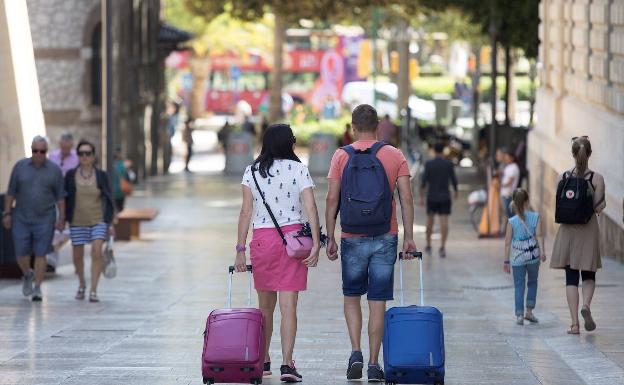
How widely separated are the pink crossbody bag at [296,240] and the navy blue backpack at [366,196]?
0.86 feet

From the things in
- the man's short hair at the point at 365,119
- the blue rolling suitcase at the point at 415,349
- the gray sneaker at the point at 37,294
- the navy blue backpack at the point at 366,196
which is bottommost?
the gray sneaker at the point at 37,294

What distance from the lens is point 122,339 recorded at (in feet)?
44.5

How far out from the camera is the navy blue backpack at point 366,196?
35.0 feet

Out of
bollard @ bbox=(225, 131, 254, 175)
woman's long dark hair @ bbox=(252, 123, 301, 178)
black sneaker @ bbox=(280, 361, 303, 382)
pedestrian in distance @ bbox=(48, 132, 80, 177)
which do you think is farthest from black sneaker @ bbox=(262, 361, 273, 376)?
bollard @ bbox=(225, 131, 254, 175)

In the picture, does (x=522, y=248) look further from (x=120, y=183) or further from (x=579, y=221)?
(x=120, y=183)

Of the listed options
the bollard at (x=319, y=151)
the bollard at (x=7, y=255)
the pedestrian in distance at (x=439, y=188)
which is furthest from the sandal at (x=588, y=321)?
the bollard at (x=319, y=151)

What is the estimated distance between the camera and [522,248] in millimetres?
14430

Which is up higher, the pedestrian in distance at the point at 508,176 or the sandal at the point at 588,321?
the sandal at the point at 588,321

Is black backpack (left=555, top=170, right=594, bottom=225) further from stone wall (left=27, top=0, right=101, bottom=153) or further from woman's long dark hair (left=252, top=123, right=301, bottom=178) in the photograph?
stone wall (left=27, top=0, right=101, bottom=153)

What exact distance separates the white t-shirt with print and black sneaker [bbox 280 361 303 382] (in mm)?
913

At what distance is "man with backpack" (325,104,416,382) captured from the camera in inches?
422

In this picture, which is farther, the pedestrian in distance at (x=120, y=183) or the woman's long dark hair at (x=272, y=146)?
the pedestrian in distance at (x=120, y=183)

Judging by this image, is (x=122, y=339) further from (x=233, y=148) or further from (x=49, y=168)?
(x=233, y=148)

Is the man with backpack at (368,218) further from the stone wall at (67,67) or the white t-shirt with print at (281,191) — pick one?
the stone wall at (67,67)
